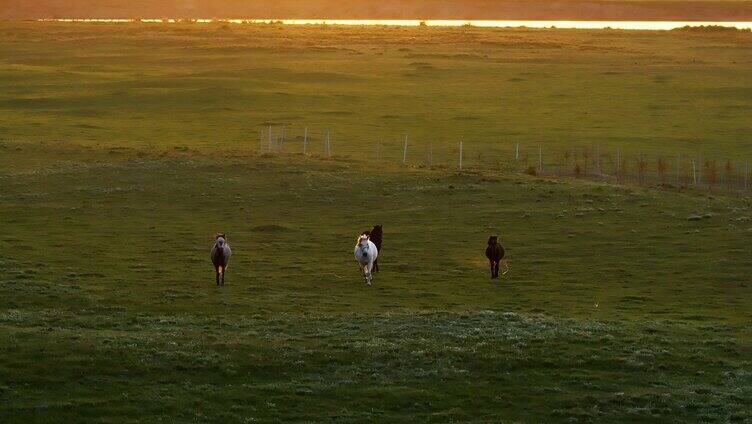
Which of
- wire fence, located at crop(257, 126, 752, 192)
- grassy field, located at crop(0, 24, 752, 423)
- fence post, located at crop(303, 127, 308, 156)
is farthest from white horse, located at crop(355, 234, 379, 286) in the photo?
fence post, located at crop(303, 127, 308, 156)

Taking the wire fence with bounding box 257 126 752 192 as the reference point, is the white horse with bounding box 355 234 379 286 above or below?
below

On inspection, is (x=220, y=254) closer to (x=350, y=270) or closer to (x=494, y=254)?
(x=350, y=270)

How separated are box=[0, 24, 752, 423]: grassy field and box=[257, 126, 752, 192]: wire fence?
59.6 inches

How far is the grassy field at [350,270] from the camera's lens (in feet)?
81.0

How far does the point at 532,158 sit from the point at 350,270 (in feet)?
85.4

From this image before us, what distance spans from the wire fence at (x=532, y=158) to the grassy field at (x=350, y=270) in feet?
4.97

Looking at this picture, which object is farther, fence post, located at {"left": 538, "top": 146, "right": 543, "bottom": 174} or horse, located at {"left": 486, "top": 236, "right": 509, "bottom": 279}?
fence post, located at {"left": 538, "top": 146, "right": 543, "bottom": 174}

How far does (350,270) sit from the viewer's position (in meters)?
36.5

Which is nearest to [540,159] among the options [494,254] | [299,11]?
[494,254]

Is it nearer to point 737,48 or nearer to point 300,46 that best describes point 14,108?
point 300,46

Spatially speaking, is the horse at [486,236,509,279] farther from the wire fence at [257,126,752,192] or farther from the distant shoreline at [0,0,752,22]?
the distant shoreline at [0,0,752,22]

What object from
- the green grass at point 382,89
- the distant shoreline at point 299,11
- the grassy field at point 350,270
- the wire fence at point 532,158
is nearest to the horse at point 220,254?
the grassy field at point 350,270

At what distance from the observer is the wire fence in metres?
55.4

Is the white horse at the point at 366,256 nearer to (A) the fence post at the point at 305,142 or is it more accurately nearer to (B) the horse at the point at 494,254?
(B) the horse at the point at 494,254
